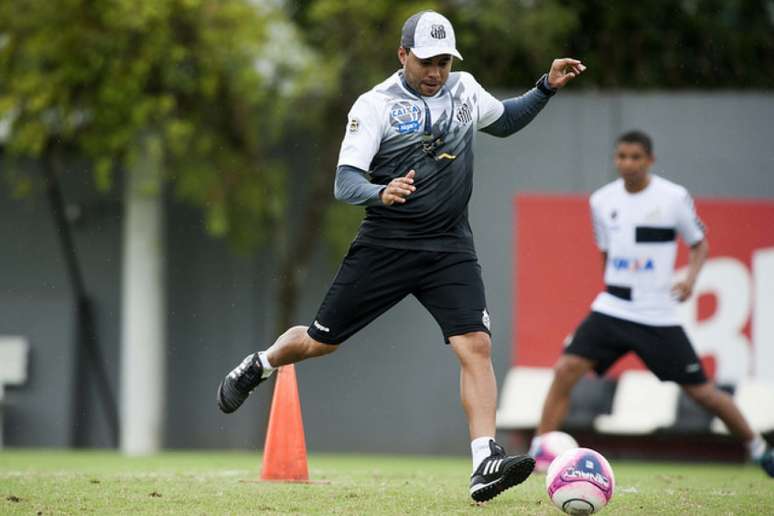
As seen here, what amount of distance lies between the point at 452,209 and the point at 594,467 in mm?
1503

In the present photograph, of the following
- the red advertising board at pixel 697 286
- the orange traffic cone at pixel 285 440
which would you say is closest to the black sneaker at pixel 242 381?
the orange traffic cone at pixel 285 440

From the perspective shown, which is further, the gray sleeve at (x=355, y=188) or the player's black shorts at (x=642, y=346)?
the player's black shorts at (x=642, y=346)

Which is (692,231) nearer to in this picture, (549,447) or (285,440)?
(549,447)

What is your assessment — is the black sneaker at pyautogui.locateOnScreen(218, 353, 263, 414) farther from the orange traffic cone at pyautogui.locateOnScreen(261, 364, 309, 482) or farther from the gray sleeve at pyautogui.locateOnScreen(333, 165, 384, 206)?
the gray sleeve at pyautogui.locateOnScreen(333, 165, 384, 206)

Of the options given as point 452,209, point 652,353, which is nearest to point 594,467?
point 452,209

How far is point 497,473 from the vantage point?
247 inches

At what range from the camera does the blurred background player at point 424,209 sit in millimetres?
6660

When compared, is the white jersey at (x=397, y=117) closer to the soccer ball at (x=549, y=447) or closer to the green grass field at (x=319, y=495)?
the green grass field at (x=319, y=495)

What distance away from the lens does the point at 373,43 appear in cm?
1583

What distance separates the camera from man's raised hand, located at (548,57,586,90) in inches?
278

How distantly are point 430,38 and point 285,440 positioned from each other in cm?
258

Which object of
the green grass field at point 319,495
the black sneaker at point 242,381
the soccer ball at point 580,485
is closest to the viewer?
the soccer ball at point 580,485

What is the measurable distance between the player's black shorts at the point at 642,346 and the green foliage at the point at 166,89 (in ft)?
21.9

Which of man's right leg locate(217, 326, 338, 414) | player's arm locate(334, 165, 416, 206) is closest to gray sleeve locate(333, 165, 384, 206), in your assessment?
player's arm locate(334, 165, 416, 206)
